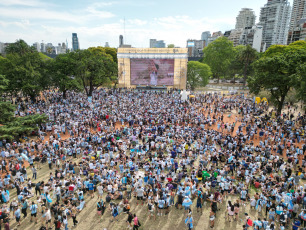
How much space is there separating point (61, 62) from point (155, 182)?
93.3 ft

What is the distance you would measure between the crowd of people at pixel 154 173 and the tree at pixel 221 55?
1530 inches

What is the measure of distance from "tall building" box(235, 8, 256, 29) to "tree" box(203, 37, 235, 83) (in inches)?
4694

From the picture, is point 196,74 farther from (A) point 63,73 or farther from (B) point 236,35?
(B) point 236,35

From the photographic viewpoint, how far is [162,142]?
59.7 feet

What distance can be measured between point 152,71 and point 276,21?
4441 inches

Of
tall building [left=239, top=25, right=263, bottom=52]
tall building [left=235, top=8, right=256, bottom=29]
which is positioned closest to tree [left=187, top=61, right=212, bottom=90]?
tall building [left=239, top=25, right=263, bottom=52]

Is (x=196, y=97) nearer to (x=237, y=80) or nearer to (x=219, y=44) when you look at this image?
(x=219, y=44)

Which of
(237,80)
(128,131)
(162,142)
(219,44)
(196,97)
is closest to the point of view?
(162,142)

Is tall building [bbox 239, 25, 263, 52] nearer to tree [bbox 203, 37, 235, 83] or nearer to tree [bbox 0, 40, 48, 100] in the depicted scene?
tree [bbox 203, 37, 235, 83]

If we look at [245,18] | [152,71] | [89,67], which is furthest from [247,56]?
[245,18]

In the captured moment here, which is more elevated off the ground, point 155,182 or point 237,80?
point 237,80

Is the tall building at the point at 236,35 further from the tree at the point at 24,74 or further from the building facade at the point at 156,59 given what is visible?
the tree at the point at 24,74

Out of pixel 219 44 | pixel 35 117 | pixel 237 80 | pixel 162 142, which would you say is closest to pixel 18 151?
pixel 35 117

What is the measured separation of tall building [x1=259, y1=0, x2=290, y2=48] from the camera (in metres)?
116
